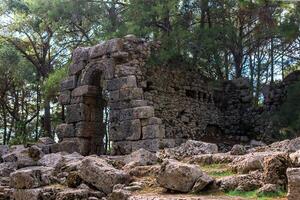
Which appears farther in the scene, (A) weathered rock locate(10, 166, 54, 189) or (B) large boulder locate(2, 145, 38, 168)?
(B) large boulder locate(2, 145, 38, 168)

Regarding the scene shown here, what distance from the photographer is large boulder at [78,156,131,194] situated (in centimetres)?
652

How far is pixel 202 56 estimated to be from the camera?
15.6m

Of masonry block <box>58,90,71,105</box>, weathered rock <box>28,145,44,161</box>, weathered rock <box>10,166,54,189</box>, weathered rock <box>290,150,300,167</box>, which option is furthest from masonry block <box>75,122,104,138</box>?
weathered rock <box>290,150,300,167</box>

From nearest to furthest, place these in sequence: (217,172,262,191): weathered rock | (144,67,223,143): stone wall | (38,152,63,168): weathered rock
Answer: (217,172,262,191): weathered rock, (38,152,63,168): weathered rock, (144,67,223,143): stone wall

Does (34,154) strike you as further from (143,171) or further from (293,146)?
(293,146)

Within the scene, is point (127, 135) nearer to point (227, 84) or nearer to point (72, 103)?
point (72, 103)

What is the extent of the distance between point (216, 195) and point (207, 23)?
517 inches

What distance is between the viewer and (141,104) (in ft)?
44.9

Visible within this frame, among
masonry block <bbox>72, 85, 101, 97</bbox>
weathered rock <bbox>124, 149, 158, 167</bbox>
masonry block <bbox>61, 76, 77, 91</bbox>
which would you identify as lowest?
weathered rock <bbox>124, 149, 158, 167</bbox>

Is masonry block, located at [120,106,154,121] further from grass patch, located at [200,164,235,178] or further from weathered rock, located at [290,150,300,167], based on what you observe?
weathered rock, located at [290,150,300,167]

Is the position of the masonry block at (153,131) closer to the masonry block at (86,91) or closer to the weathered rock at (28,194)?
the masonry block at (86,91)

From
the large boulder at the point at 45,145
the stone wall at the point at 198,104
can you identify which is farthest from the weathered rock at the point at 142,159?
the large boulder at the point at 45,145

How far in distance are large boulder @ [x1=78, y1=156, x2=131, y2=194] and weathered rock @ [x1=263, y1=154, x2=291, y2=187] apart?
2.25 m

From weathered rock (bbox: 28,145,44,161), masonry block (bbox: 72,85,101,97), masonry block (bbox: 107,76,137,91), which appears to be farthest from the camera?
masonry block (bbox: 72,85,101,97)
